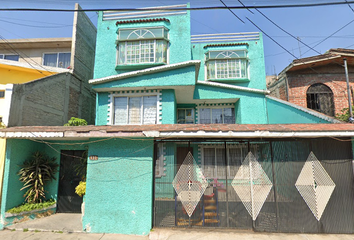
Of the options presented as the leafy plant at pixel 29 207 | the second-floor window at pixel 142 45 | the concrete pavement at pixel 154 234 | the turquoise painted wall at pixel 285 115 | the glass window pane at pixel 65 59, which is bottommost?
the concrete pavement at pixel 154 234

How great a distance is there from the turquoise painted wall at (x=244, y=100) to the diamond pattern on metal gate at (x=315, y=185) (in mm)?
5015

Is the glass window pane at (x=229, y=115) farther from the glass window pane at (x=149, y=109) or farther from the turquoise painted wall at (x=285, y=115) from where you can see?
the glass window pane at (x=149, y=109)

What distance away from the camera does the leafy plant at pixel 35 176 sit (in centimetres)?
671

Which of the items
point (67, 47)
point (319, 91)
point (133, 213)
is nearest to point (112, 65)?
point (67, 47)

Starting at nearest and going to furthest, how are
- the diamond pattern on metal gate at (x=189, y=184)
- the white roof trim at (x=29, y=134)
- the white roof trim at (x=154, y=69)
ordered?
the diamond pattern on metal gate at (x=189, y=184)
the white roof trim at (x=29, y=134)
the white roof trim at (x=154, y=69)

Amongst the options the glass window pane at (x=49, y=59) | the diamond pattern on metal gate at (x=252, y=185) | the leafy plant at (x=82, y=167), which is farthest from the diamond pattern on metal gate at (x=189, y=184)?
the glass window pane at (x=49, y=59)

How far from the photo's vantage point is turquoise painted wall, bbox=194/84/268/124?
409 inches

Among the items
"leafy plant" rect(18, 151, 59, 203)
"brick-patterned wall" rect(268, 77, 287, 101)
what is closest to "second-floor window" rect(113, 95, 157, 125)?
"leafy plant" rect(18, 151, 59, 203)

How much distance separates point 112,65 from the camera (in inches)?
383

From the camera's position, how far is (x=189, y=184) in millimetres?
5570

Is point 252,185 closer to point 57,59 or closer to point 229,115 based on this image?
point 229,115

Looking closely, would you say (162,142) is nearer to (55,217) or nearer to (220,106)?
(55,217)

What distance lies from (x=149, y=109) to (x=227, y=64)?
5923 mm

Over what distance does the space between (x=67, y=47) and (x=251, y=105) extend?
40.5ft
